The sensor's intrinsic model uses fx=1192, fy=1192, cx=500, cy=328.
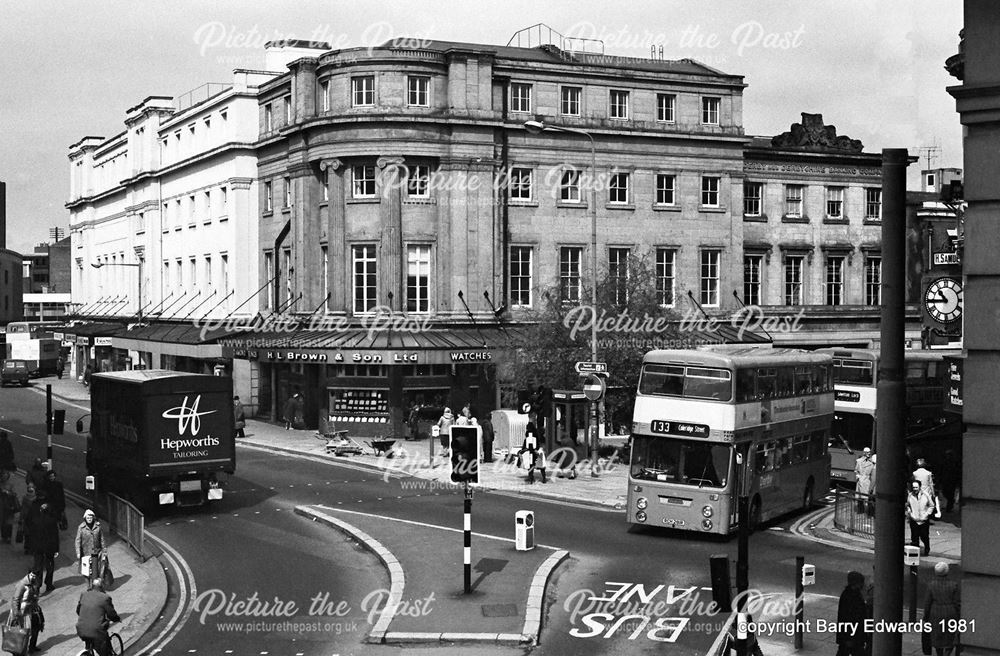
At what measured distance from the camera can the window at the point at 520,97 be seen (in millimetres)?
51500

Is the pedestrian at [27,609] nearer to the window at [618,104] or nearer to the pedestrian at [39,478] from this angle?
the pedestrian at [39,478]

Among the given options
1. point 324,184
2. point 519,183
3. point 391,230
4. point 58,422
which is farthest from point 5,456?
point 519,183

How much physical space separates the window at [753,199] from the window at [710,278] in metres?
3.49

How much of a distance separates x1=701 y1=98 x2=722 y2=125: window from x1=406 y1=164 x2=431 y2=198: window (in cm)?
1380

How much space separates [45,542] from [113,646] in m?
4.71

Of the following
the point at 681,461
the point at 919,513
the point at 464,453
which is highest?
the point at 464,453

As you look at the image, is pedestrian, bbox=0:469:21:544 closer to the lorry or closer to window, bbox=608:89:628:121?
the lorry

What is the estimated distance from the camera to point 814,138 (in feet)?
196

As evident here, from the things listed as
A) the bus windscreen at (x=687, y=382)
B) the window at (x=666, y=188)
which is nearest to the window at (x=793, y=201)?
the window at (x=666, y=188)

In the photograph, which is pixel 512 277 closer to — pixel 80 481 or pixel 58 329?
pixel 80 481

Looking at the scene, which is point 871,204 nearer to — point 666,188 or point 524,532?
point 666,188

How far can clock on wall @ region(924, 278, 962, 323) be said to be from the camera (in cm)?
2656

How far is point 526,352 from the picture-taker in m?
42.4

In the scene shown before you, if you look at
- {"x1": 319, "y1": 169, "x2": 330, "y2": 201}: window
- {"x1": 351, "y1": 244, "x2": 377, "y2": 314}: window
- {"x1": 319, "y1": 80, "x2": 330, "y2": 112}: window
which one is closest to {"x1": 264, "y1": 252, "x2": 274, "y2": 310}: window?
{"x1": 319, "y1": 169, "x2": 330, "y2": 201}: window
